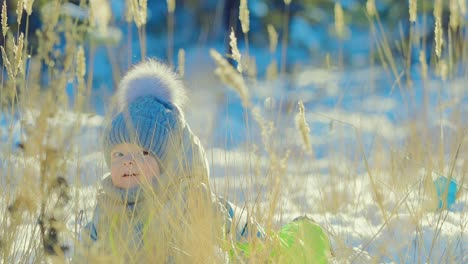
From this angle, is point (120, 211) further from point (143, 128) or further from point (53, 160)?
point (53, 160)

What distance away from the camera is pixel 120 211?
176cm

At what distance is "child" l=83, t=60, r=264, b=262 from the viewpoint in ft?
5.43

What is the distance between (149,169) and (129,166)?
46mm

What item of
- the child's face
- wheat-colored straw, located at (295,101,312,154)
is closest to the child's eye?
the child's face

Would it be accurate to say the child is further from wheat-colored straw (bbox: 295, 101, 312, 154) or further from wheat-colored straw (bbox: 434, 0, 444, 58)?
wheat-colored straw (bbox: 434, 0, 444, 58)

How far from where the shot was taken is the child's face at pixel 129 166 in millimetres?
1812

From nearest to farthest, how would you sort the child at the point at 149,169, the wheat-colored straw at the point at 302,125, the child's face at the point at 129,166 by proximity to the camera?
the wheat-colored straw at the point at 302,125, the child at the point at 149,169, the child's face at the point at 129,166

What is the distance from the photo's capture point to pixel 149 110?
1.91 m

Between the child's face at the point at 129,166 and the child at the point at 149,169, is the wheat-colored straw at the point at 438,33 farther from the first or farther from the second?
the child's face at the point at 129,166

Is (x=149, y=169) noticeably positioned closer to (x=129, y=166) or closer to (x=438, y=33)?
(x=129, y=166)

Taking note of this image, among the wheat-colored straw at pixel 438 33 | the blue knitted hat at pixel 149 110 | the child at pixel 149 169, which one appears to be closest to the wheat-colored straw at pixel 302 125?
the child at pixel 149 169

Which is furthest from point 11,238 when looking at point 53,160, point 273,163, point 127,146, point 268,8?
point 268,8

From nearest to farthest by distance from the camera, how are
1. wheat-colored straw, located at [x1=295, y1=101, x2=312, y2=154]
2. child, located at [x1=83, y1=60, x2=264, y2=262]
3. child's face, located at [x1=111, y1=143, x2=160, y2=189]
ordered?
wheat-colored straw, located at [x1=295, y1=101, x2=312, y2=154] → child, located at [x1=83, y1=60, x2=264, y2=262] → child's face, located at [x1=111, y1=143, x2=160, y2=189]

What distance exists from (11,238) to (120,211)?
26cm
